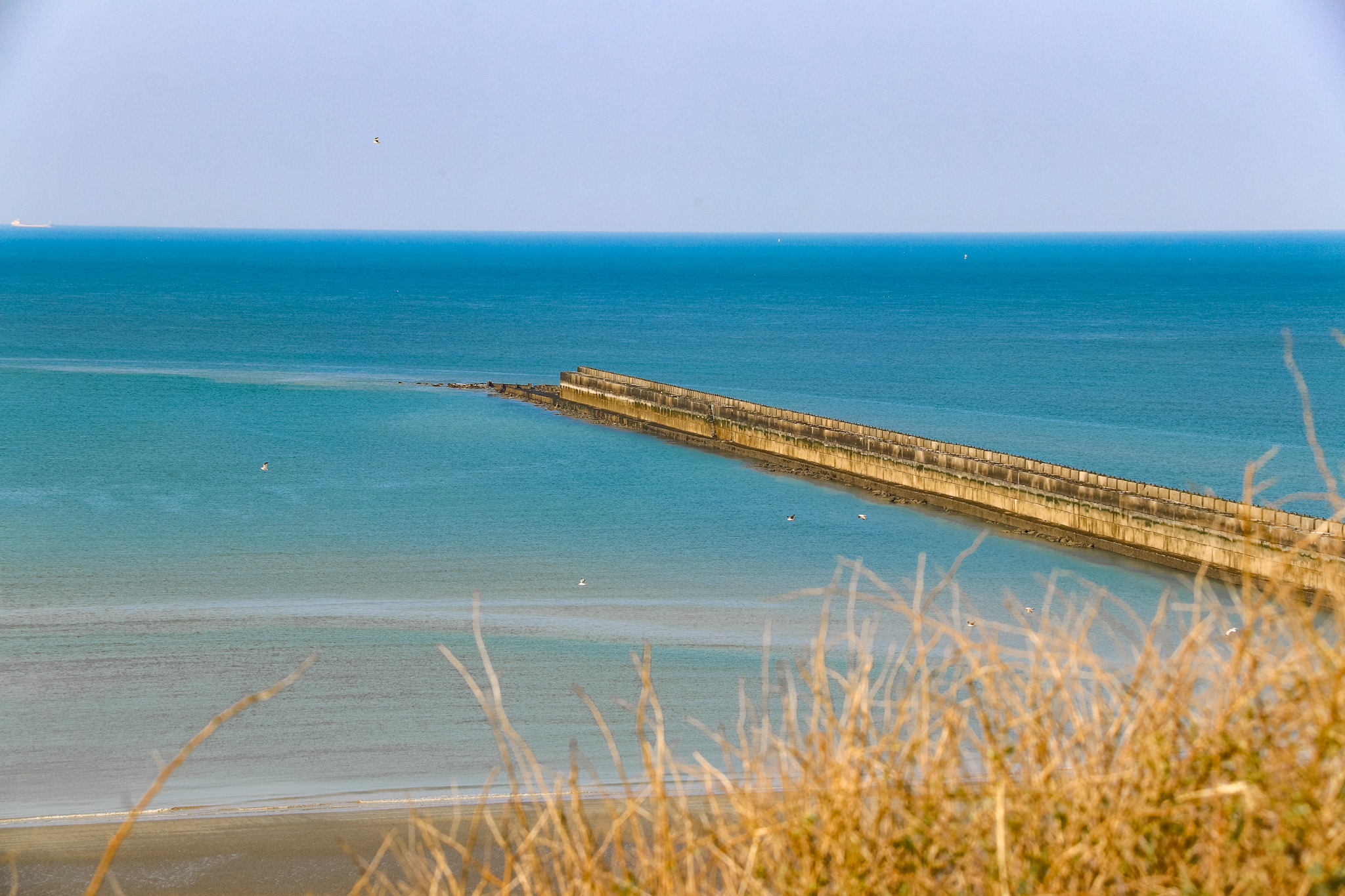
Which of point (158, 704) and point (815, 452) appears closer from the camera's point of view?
point (158, 704)

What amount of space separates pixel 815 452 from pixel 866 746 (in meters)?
33.6

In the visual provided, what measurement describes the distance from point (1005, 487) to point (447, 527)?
1411cm

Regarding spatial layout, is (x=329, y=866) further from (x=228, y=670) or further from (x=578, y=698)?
(x=228, y=670)

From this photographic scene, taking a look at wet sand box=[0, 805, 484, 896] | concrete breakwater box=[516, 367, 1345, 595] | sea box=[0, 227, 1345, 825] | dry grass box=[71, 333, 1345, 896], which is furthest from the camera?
concrete breakwater box=[516, 367, 1345, 595]

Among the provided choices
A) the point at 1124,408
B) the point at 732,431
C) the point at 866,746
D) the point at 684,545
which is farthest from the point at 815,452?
the point at 866,746

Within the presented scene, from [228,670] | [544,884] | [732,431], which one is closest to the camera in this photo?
[544,884]

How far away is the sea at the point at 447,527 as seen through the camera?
17.5 metres

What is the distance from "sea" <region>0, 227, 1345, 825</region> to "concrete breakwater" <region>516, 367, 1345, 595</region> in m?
0.96

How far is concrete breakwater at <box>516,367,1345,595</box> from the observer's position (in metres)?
25.1

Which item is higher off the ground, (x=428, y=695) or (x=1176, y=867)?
(x=1176, y=867)

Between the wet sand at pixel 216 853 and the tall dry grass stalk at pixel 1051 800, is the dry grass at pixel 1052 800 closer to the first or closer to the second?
the tall dry grass stalk at pixel 1051 800

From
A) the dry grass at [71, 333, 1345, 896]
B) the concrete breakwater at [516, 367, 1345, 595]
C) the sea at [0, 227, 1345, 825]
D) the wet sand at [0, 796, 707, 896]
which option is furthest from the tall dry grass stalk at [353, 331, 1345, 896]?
the concrete breakwater at [516, 367, 1345, 595]

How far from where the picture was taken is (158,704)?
727 inches

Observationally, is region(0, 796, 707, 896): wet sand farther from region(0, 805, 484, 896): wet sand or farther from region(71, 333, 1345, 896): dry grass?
region(71, 333, 1345, 896): dry grass
